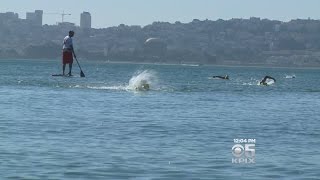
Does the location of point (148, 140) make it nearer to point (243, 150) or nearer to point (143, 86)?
point (243, 150)

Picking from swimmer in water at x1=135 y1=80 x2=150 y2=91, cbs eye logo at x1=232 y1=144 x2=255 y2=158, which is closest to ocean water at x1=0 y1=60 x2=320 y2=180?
cbs eye logo at x1=232 y1=144 x2=255 y2=158

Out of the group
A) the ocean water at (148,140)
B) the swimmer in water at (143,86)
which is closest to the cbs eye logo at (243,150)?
the ocean water at (148,140)

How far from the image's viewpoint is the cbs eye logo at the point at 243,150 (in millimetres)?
21003

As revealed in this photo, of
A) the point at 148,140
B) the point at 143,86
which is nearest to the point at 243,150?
the point at 148,140

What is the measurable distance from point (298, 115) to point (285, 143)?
1239 cm

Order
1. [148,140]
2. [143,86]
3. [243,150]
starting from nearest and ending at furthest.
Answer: [243,150] → [148,140] → [143,86]

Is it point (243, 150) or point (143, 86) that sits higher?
point (143, 86)

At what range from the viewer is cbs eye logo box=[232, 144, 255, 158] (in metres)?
21.0

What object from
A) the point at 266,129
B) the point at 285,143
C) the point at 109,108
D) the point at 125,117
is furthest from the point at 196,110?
the point at 285,143

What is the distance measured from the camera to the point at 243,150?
22.3 meters

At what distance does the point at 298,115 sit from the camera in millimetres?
36625

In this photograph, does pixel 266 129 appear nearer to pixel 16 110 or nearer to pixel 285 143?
pixel 285 143

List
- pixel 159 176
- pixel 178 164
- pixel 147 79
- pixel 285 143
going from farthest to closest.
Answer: pixel 147 79
pixel 285 143
pixel 178 164
pixel 159 176

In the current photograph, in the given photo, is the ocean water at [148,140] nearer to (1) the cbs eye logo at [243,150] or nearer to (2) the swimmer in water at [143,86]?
(1) the cbs eye logo at [243,150]
